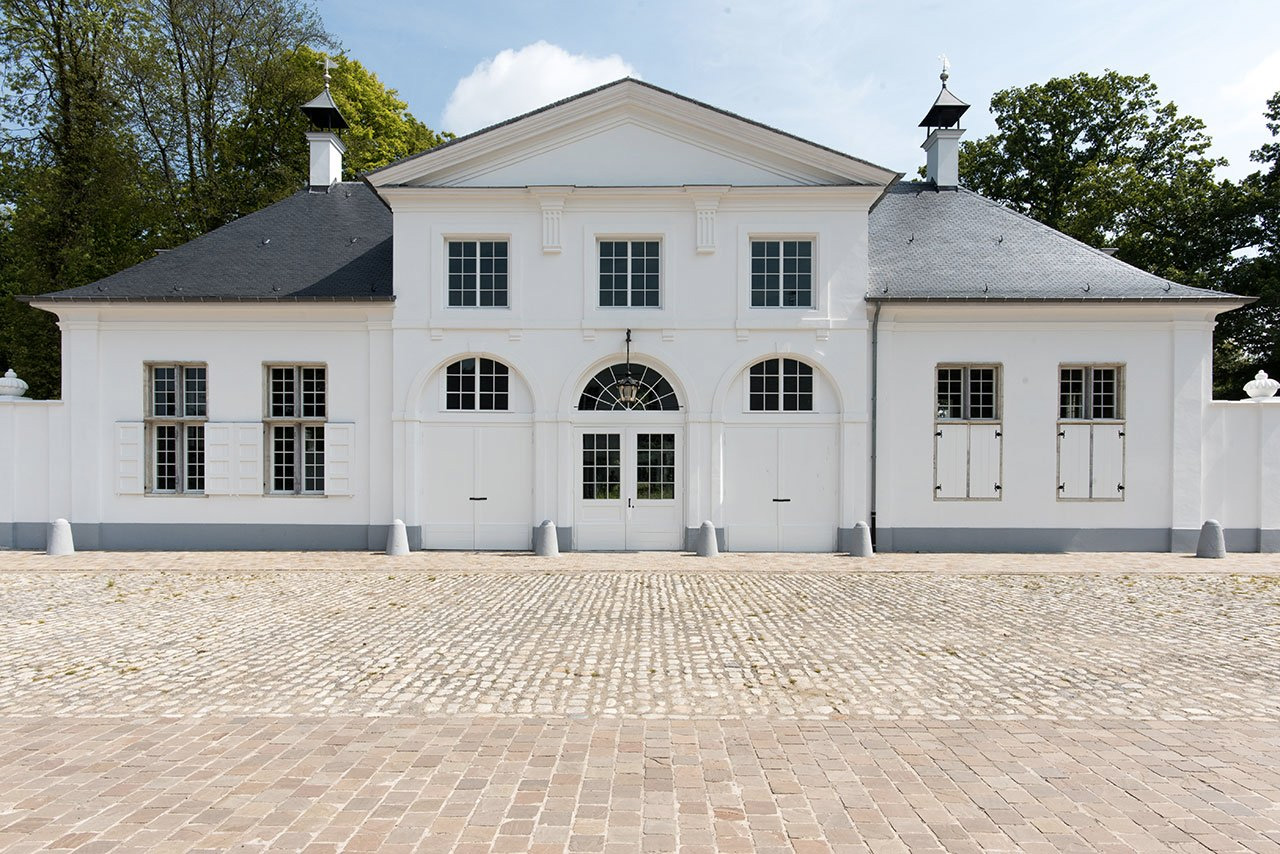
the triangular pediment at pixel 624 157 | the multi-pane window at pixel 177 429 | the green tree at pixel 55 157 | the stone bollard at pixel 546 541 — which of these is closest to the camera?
the stone bollard at pixel 546 541

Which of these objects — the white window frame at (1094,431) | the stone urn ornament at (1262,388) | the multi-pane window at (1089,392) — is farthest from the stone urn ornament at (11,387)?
the stone urn ornament at (1262,388)

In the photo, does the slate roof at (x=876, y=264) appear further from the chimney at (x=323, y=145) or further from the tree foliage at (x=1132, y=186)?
the tree foliage at (x=1132, y=186)

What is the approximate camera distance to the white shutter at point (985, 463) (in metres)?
14.3

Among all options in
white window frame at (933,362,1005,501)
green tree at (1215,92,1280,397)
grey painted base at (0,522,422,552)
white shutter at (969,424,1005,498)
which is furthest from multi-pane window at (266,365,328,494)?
green tree at (1215,92,1280,397)

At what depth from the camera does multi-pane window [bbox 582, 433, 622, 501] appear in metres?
14.4

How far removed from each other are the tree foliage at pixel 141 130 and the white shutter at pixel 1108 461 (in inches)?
877

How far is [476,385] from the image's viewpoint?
14.5 m

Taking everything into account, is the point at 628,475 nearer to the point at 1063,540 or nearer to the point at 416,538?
the point at 416,538

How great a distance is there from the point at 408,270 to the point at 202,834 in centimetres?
1197

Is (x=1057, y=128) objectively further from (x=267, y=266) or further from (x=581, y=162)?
(x=267, y=266)

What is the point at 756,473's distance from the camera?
14344mm

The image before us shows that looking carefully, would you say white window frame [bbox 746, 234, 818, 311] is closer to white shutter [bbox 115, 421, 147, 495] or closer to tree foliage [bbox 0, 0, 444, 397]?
white shutter [bbox 115, 421, 147, 495]

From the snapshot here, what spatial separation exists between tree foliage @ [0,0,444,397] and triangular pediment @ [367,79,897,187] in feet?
41.0

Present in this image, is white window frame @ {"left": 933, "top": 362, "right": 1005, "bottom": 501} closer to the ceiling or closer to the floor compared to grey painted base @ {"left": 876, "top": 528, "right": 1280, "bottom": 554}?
closer to the ceiling
